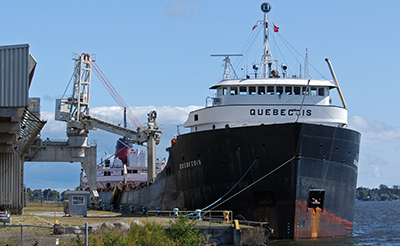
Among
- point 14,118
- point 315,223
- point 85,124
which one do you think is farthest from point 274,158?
point 85,124

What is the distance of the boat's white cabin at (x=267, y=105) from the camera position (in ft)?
84.4

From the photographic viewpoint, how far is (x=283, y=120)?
84.0 ft

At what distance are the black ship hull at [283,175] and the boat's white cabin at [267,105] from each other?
1.60m

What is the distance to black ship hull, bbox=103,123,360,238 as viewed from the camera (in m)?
22.5

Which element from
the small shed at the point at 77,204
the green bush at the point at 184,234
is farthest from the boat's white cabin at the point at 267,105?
the green bush at the point at 184,234

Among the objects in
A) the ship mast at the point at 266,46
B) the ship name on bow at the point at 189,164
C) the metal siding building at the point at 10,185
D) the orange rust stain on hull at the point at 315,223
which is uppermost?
the ship mast at the point at 266,46

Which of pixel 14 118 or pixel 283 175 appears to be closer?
pixel 14 118

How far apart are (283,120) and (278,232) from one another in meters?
5.50

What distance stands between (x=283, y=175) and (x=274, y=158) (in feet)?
2.56

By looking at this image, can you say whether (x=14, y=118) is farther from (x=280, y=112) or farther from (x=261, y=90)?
(x=261, y=90)

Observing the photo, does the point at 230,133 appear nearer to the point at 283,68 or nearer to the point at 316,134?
the point at 316,134

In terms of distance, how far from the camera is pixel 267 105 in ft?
84.5

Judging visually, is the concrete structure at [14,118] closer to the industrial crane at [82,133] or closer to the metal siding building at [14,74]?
the metal siding building at [14,74]

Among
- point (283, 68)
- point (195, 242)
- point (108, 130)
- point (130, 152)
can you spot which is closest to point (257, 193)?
point (195, 242)
